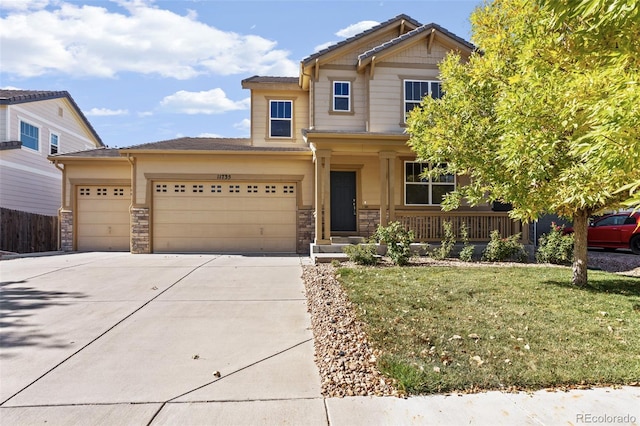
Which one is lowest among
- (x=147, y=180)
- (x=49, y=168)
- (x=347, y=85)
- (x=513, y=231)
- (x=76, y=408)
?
(x=76, y=408)

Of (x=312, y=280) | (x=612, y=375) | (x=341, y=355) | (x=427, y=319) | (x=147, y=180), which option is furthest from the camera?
(x=147, y=180)

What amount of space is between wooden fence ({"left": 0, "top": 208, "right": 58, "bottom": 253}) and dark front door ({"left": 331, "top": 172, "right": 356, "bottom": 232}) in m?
11.3

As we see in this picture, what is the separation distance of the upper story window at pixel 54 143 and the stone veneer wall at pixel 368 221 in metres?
16.4

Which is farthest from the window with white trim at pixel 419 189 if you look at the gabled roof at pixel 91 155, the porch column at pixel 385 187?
the gabled roof at pixel 91 155

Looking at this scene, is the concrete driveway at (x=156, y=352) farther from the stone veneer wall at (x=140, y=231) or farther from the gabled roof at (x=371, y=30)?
the gabled roof at (x=371, y=30)

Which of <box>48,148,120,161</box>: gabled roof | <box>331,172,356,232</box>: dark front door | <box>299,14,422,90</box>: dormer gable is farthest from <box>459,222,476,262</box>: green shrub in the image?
<box>48,148,120,161</box>: gabled roof

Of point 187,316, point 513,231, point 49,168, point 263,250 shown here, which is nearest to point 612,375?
point 187,316

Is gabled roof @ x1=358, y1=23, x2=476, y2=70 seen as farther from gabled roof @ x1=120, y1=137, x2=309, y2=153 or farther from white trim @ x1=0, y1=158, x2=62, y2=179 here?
white trim @ x1=0, y1=158, x2=62, y2=179

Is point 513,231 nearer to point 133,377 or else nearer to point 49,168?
point 133,377

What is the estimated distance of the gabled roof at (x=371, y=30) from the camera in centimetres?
1309

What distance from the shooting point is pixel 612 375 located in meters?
3.57

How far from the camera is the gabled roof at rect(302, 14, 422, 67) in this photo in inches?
516

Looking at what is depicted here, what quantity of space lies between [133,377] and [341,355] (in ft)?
6.74

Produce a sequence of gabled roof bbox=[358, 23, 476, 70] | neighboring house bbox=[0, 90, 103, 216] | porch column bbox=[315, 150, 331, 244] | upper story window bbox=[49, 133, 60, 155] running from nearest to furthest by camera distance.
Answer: porch column bbox=[315, 150, 331, 244]
gabled roof bbox=[358, 23, 476, 70]
neighboring house bbox=[0, 90, 103, 216]
upper story window bbox=[49, 133, 60, 155]
